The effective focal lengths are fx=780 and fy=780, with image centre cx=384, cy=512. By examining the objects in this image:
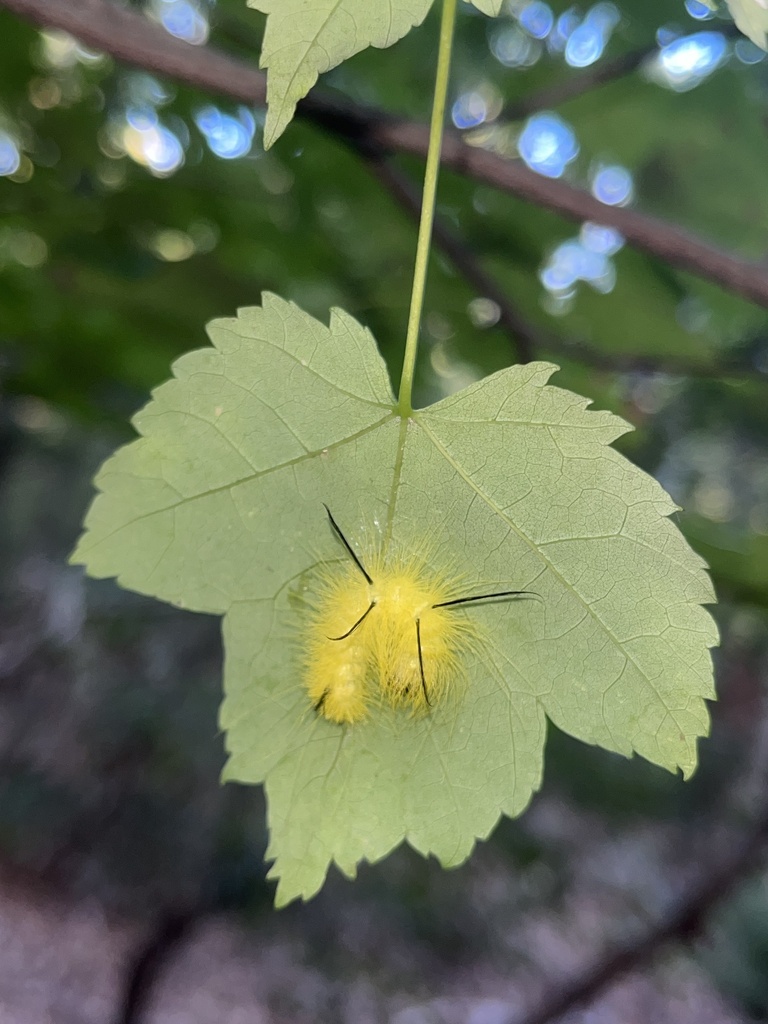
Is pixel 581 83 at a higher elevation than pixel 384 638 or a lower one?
higher

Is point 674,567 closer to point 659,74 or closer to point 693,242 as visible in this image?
point 693,242

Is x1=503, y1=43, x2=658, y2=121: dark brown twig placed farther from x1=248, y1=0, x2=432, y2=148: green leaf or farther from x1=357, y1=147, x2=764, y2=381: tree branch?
x1=248, y1=0, x2=432, y2=148: green leaf

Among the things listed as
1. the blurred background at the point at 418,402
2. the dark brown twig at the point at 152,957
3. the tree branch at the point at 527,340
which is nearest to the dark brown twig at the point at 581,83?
the blurred background at the point at 418,402

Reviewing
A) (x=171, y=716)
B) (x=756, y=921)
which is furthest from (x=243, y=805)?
(x=756, y=921)

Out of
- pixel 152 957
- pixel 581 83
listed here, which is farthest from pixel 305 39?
pixel 152 957

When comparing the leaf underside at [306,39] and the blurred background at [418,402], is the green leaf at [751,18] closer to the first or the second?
the leaf underside at [306,39]

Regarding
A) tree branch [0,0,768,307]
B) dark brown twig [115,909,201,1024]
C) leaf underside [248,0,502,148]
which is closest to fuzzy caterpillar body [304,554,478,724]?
leaf underside [248,0,502,148]

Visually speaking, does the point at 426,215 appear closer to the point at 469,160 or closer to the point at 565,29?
the point at 469,160
